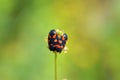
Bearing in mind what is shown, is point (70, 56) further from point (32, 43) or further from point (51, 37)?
point (51, 37)

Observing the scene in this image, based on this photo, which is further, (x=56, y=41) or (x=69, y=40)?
(x=69, y=40)

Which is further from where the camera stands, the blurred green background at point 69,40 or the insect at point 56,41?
the blurred green background at point 69,40

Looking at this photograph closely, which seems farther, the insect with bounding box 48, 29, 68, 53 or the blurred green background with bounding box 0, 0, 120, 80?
the blurred green background with bounding box 0, 0, 120, 80
